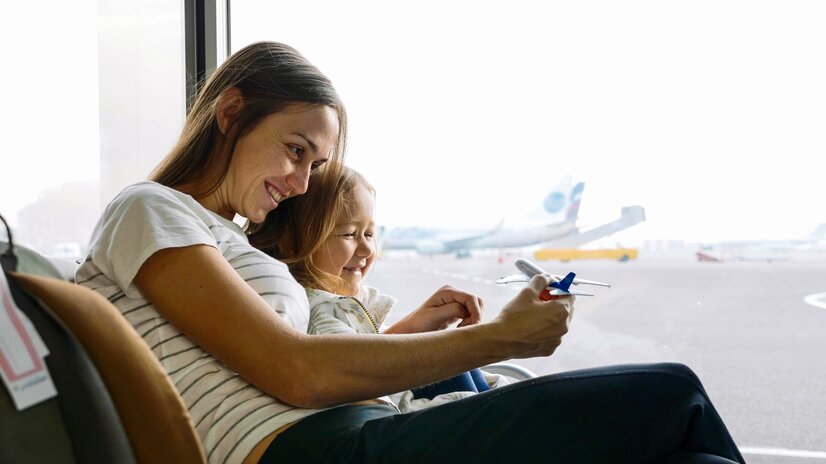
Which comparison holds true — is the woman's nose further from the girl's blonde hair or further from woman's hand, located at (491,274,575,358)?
woman's hand, located at (491,274,575,358)

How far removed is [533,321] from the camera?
1060 millimetres

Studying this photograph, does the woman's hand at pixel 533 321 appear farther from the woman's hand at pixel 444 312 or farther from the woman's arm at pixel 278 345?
the woman's hand at pixel 444 312

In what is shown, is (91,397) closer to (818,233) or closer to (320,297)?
(320,297)

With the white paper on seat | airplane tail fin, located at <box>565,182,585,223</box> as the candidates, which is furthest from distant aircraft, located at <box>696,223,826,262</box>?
the white paper on seat

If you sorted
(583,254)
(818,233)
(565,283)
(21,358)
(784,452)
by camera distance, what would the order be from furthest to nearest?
1. (583,254)
2. (784,452)
3. (818,233)
4. (565,283)
5. (21,358)

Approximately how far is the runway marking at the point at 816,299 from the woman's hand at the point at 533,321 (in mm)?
1190

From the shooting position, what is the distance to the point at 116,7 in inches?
79.4

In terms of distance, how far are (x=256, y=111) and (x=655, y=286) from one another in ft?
4.61

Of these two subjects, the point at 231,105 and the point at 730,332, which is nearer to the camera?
the point at 231,105

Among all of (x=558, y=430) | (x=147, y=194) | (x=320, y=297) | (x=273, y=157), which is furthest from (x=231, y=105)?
(x=558, y=430)

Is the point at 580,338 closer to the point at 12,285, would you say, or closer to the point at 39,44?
the point at 39,44

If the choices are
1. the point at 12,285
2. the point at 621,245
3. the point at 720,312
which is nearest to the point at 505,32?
the point at 621,245

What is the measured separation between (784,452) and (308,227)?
1.43 metres

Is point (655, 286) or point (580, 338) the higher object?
point (655, 286)
